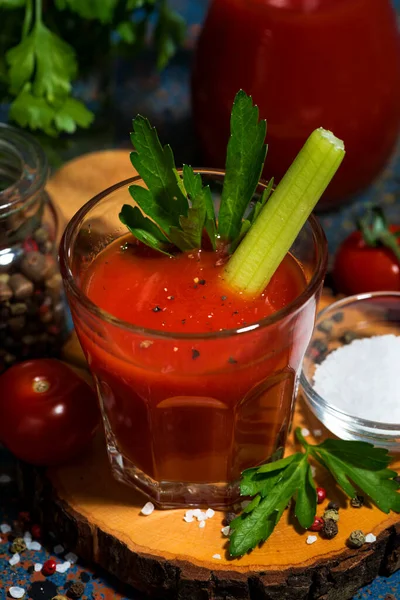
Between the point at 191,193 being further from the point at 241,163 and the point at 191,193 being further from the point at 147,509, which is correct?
the point at 147,509

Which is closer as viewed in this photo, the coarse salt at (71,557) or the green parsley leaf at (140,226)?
the green parsley leaf at (140,226)

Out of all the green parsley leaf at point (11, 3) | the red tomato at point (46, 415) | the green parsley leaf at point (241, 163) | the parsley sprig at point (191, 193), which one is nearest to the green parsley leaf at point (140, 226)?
the parsley sprig at point (191, 193)

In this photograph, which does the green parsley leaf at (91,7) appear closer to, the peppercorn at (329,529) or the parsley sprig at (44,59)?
the parsley sprig at (44,59)

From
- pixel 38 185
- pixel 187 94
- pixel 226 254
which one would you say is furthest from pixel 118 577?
pixel 187 94

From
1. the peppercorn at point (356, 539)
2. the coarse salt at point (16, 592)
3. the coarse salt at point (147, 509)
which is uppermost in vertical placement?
the peppercorn at point (356, 539)

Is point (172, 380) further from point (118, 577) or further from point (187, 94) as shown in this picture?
point (187, 94)

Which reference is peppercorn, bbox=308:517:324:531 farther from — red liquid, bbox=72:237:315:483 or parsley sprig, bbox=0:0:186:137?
parsley sprig, bbox=0:0:186:137

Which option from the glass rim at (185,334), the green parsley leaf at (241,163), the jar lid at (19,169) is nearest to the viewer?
the glass rim at (185,334)

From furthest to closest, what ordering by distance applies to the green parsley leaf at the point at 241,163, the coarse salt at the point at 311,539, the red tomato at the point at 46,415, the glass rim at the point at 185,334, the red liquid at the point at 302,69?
the red liquid at the point at 302,69 < the red tomato at the point at 46,415 < the coarse salt at the point at 311,539 < the green parsley leaf at the point at 241,163 < the glass rim at the point at 185,334
